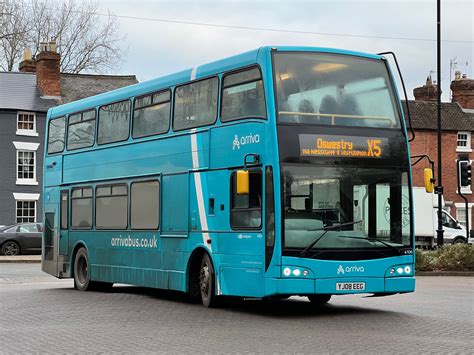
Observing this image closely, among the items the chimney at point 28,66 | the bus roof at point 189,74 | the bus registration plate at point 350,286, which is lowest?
the bus registration plate at point 350,286

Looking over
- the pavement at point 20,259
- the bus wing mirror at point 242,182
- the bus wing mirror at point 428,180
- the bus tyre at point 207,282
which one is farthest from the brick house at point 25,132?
the bus wing mirror at point 242,182

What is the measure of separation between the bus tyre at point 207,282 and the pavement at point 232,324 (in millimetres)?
295

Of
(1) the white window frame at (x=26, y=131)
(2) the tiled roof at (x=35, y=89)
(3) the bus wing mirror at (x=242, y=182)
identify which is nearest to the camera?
(3) the bus wing mirror at (x=242, y=182)

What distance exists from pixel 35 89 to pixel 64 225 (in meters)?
32.7

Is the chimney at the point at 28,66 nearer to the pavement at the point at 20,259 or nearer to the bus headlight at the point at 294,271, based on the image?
the pavement at the point at 20,259

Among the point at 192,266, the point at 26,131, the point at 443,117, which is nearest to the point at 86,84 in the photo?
the point at 26,131

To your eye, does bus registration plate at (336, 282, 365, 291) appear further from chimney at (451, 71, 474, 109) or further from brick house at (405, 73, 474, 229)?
chimney at (451, 71, 474, 109)

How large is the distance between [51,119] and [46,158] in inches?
39.0

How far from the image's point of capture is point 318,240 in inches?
546

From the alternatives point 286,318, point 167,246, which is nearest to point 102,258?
point 167,246

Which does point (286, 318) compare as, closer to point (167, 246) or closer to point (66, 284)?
→ point (167, 246)

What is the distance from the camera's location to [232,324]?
13.2 metres

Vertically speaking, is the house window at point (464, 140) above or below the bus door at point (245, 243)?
above

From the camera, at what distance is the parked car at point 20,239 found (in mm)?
38531
